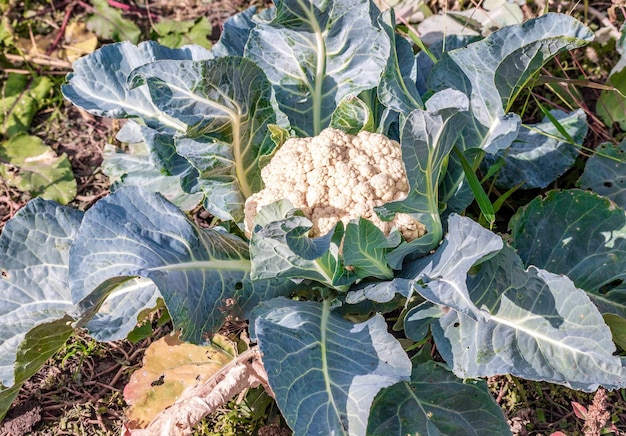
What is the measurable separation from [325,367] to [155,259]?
720 mm

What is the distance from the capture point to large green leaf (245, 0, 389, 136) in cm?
262

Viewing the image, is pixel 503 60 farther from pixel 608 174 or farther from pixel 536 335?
pixel 608 174

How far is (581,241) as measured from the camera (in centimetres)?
256

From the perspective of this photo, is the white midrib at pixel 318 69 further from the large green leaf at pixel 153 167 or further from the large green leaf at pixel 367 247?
the large green leaf at pixel 367 247

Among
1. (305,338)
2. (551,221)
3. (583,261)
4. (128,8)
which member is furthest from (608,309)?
(128,8)

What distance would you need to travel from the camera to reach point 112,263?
221cm

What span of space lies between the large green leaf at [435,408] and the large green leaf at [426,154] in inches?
19.3

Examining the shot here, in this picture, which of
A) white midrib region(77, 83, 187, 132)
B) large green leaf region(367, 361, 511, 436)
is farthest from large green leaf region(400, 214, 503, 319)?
white midrib region(77, 83, 187, 132)

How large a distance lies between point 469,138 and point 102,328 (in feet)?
5.54

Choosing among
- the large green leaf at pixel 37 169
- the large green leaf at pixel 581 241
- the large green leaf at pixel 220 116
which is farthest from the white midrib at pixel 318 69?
the large green leaf at pixel 37 169

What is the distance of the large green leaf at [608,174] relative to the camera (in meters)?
3.00

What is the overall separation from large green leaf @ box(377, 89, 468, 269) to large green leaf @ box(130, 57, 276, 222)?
75 centimetres

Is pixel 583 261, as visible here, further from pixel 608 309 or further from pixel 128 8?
pixel 128 8

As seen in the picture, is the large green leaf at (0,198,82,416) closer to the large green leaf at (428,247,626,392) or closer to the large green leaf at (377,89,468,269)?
the large green leaf at (377,89,468,269)
